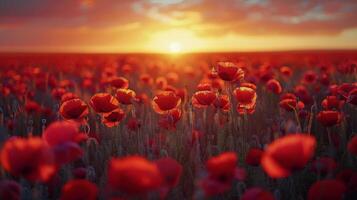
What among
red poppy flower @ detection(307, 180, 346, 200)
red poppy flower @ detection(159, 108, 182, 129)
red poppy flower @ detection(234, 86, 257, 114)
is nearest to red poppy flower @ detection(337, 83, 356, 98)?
red poppy flower @ detection(234, 86, 257, 114)

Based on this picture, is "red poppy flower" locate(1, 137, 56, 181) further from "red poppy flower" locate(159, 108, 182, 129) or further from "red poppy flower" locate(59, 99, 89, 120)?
"red poppy flower" locate(159, 108, 182, 129)

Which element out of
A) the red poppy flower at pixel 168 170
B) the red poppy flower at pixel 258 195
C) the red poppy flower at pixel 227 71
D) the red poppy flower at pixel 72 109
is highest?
the red poppy flower at pixel 227 71

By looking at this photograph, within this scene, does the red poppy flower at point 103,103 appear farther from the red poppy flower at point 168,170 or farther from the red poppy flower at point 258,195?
the red poppy flower at point 258,195

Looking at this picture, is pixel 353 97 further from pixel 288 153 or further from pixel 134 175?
pixel 134 175

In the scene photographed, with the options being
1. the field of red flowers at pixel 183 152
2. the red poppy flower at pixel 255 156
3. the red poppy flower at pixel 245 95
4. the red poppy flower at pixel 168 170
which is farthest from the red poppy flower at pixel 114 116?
the red poppy flower at pixel 168 170

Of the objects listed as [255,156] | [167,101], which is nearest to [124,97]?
[167,101]
